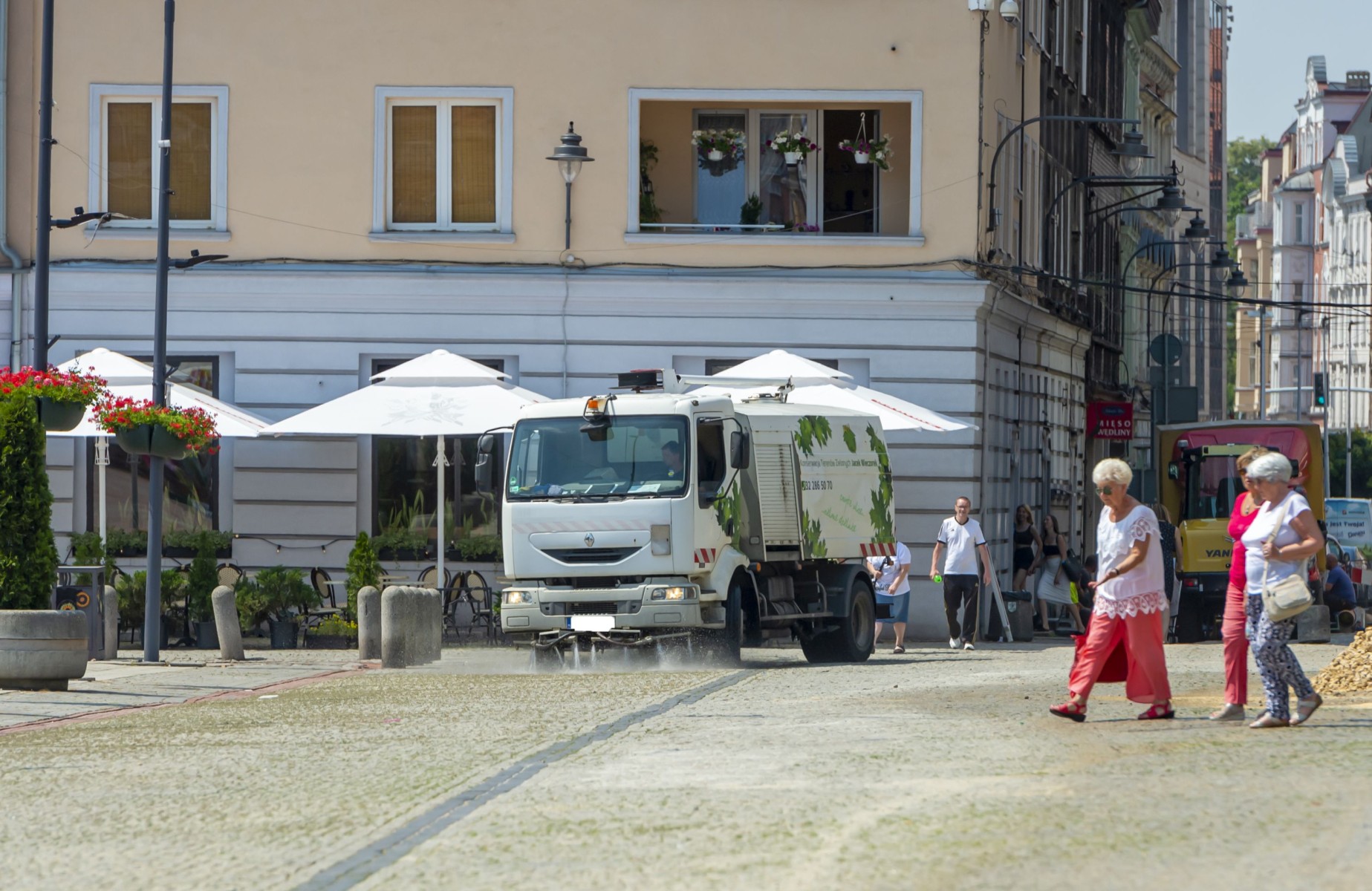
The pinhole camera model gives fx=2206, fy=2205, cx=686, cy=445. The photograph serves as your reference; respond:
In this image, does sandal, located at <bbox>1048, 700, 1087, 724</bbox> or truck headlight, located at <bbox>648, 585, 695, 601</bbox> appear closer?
sandal, located at <bbox>1048, 700, 1087, 724</bbox>

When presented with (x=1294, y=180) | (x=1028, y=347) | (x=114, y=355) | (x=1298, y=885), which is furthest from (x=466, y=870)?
(x=1294, y=180)

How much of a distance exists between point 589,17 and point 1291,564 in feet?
56.2

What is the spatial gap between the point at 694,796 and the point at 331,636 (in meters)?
15.0

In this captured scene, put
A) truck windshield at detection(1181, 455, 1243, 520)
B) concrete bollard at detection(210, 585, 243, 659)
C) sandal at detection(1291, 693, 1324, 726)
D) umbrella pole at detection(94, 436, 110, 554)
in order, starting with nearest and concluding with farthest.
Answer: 1. sandal at detection(1291, 693, 1324, 726)
2. concrete bollard at detection(210, 585, 243, 659)
3. umbrella pole at detection(94, 436, 110, 554)
4. truck windshield at detection(1181, 455, 1243, 520)

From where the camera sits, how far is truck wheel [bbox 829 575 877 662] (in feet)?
72.6

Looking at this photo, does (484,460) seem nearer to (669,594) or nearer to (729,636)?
(669,594)

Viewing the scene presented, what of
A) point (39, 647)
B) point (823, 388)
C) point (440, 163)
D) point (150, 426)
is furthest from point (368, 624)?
point (440, 163)

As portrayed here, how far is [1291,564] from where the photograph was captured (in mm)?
12609

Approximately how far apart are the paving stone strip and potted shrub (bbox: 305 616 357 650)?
10.2m

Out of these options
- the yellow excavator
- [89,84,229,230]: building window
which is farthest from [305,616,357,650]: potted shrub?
the yellow excavator

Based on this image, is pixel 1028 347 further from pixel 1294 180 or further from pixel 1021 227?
pixel 1294 180

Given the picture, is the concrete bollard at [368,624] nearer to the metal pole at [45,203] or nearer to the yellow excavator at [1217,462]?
the metal pole at [45,203]

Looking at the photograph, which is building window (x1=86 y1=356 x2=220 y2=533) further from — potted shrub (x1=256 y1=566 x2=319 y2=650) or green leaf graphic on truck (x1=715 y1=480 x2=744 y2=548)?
green leaf graphic on truck (x1=715 y1=480 x2=744 y2=548)

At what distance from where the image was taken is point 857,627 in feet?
73.8
